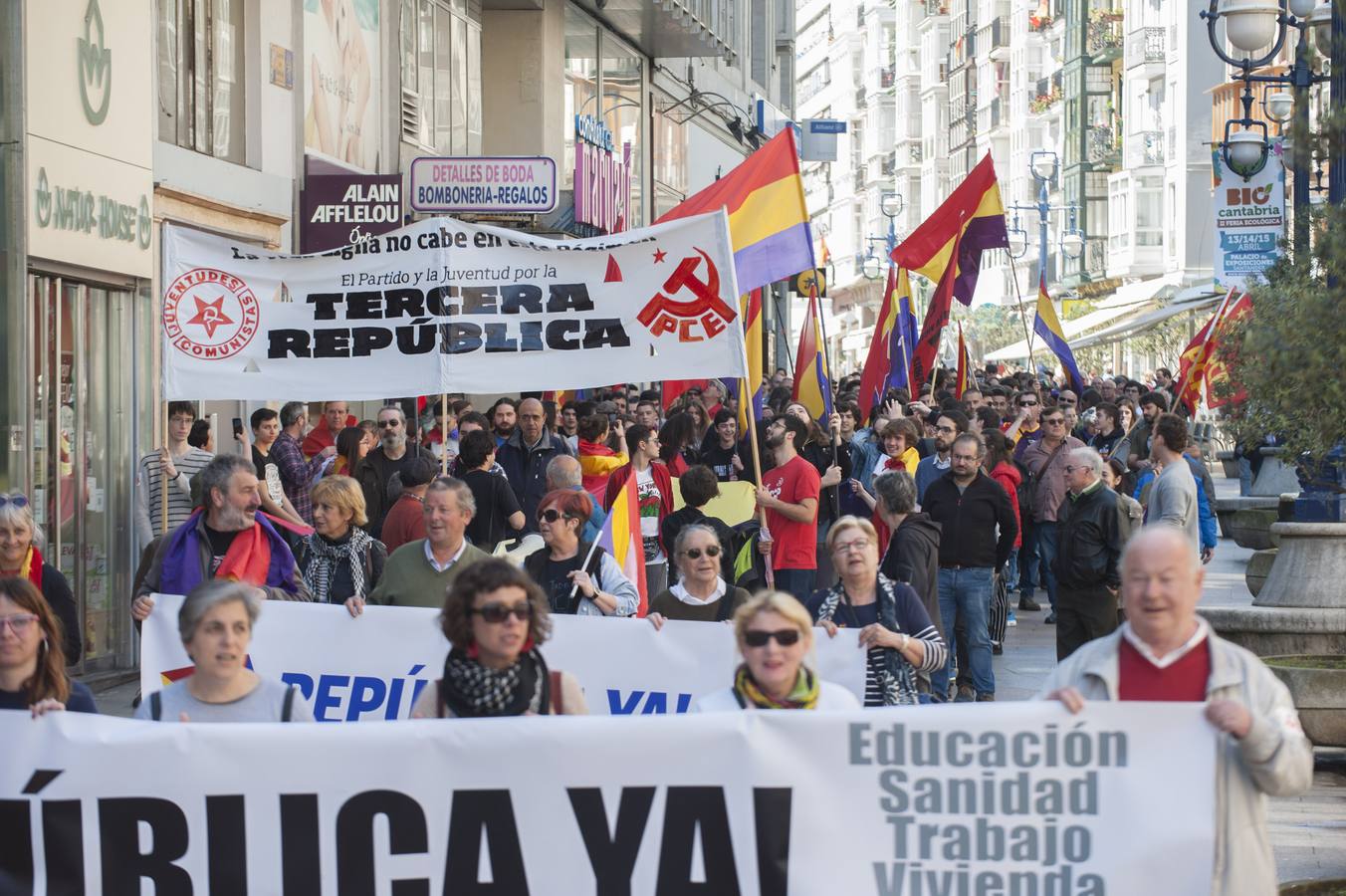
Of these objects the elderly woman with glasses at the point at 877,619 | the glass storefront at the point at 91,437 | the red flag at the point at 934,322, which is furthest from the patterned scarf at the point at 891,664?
the red flag at the point at 934,322

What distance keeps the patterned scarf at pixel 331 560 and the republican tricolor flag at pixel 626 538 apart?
1.03 m

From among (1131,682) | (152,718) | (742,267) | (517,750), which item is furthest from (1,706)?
(742,267)

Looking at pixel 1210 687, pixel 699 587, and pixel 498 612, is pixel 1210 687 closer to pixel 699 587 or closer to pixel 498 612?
pixel 498 612

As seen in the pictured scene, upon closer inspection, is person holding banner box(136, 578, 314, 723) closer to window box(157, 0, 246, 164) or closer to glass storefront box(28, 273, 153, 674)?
glass storefront box(28, 273, 153, 674)

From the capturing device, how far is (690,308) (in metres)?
10.2

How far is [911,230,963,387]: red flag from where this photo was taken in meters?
17.9

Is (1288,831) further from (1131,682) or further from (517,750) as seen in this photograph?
(517,750)

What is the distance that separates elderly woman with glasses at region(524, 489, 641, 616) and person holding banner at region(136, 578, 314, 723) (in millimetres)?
2684

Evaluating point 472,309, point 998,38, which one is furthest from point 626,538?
point 998,38

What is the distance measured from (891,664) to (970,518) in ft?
15.3

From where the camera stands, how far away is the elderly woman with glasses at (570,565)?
823 centimetres

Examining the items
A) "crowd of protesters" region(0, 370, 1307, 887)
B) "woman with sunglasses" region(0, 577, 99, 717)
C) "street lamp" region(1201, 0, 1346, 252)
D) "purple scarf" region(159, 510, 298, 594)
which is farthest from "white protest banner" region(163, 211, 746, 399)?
"woman with sunglasses" region(0, 577, 99, 717)

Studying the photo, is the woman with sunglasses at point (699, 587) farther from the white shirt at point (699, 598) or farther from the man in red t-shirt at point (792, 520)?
the man in red t-shirt at point (792, 520)

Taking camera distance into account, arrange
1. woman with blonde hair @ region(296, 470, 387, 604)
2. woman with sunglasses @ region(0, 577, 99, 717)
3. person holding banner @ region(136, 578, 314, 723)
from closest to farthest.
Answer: person holding banner @ region(136, 578, 314, 723) → woman with sunglasses @ region(0, 577, 99, 717) → woman with blonde hair @ region(296, 470, 387, 604)
